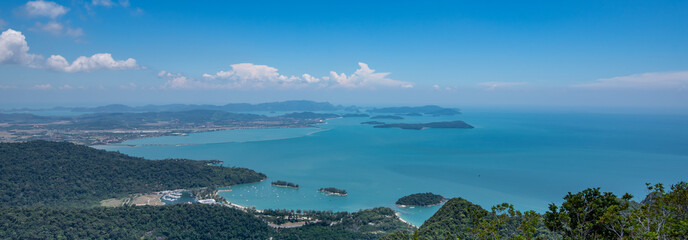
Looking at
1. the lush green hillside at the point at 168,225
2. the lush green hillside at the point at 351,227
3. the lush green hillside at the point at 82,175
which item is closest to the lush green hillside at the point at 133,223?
the lush green hillside at the point at 168,225

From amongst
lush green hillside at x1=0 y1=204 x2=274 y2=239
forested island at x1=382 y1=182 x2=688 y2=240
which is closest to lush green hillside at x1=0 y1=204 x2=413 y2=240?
lush green hillside at x1=0 y1=204 x2=274 y2=239

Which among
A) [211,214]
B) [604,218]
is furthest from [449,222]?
[211,214]

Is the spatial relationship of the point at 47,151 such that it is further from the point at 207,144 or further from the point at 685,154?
the point at 685,154

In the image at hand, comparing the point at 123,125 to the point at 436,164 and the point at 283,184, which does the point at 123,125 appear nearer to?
the point at 283,184

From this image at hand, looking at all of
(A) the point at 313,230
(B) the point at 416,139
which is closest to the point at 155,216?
(A) the point at 313,230

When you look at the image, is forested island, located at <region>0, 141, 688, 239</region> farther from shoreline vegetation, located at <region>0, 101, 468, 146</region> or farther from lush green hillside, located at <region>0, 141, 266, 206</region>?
shoreline vegetation, located at <region>0, 101, 468, 146</region>

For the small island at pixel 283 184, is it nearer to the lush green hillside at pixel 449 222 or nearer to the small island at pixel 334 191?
the small island at pixel 334 191
